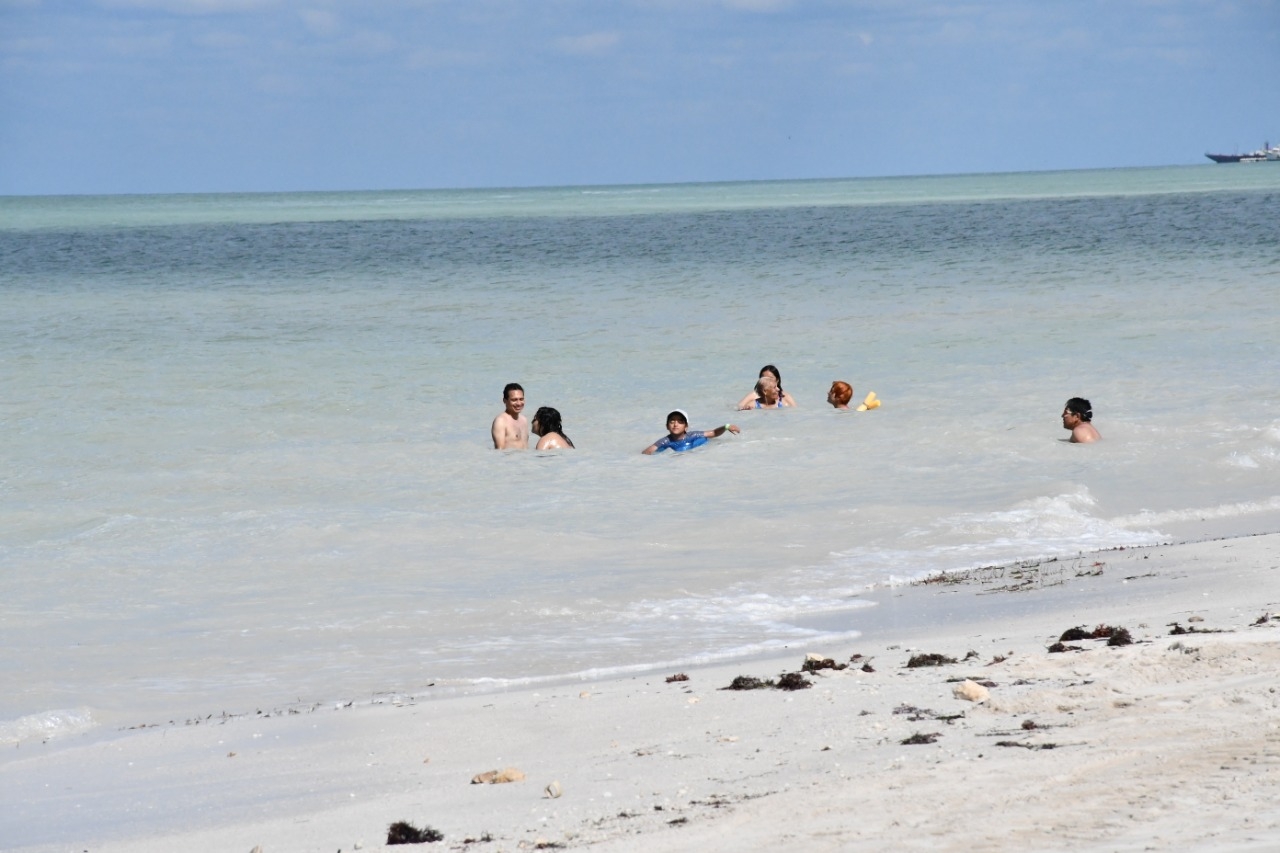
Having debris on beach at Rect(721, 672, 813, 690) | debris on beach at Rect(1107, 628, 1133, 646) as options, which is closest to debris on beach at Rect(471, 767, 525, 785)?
debris on beach at Rect(721, 672, 813, 690)

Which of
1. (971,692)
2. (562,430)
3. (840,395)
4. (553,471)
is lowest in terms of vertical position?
(971,692)

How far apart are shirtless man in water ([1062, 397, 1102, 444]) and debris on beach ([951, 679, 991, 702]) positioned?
8896 millimetres

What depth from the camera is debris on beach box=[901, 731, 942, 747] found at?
18.1 ft

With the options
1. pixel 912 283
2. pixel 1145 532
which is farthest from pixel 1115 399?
pixel 912 283

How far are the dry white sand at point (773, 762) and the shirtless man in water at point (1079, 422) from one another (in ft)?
22.7

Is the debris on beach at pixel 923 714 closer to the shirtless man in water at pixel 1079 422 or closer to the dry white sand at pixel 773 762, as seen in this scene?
the dry white sand at pixel 773 762

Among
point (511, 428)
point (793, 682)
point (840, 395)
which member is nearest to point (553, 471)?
point (511, 428)

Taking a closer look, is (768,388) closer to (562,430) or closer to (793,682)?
(562,430)

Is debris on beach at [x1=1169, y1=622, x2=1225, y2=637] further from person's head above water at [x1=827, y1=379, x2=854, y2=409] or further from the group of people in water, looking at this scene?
person's head above water at [x1=827, y1=379, x2=854, y2=409]

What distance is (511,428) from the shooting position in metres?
15.2

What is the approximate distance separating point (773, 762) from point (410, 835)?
141cm

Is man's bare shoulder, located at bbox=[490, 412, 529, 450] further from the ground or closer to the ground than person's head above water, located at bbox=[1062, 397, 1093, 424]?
closer to the ground

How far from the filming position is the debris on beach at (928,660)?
22.5 ft

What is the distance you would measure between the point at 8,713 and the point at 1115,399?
13.4m
